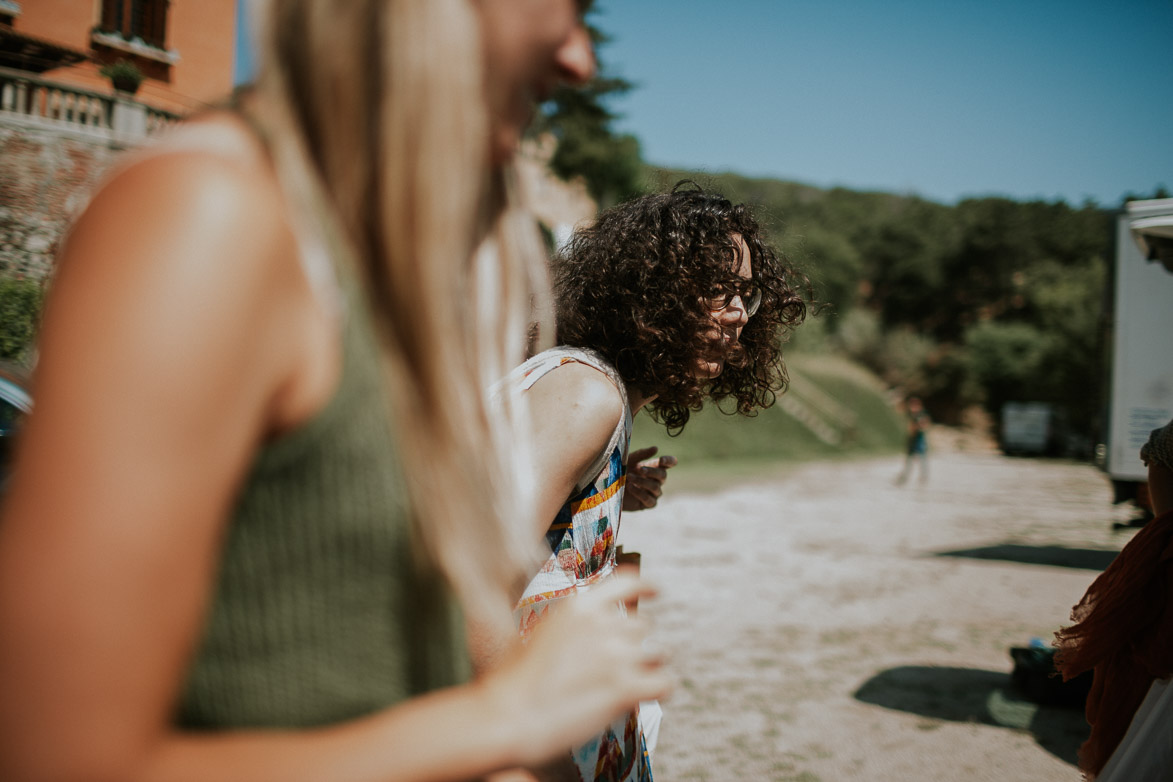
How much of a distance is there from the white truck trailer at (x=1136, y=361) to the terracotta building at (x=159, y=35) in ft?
27.1

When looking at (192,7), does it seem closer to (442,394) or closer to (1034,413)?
(442,394)

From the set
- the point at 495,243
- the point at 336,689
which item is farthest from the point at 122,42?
the point at 336,689

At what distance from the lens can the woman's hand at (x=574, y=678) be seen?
0.64 meters

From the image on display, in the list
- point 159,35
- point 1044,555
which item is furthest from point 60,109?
point 1044,555

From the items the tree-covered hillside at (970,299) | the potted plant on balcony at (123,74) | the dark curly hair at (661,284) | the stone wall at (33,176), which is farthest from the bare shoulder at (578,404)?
the tree-covered hillside at (970,299)

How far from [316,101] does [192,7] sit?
156 cm

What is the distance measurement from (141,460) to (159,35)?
9.55 feet

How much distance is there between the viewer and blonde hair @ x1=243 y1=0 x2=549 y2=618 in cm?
59

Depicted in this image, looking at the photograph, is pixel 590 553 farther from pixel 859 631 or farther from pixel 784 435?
pixel 784 435

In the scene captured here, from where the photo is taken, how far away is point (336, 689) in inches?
24.4

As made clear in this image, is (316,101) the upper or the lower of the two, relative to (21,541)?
upper

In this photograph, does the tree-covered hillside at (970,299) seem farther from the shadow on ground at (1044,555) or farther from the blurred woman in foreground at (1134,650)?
the blurred woman in foreground at (1134,650)

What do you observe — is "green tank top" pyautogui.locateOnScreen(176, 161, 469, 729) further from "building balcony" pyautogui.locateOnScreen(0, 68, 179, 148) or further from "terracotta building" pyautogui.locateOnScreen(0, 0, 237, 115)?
"building balcony" pyautogui.locateOnScreen(0, 68, 179, 148)

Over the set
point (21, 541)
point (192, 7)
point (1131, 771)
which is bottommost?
point (1131, 771)
